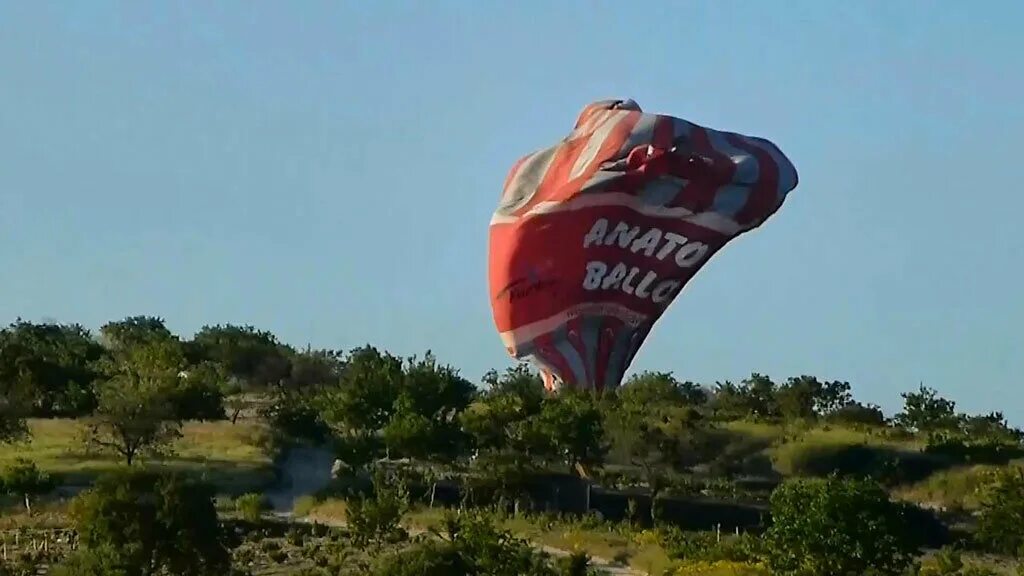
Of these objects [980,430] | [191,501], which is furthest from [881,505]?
[980,430]

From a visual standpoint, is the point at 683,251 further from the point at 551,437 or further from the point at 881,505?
the point at 881,505

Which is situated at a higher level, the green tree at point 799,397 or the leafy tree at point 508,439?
the green tree at point 799,397

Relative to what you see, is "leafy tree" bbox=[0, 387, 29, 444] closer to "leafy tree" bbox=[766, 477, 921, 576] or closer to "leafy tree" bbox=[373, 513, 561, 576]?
"leafy tree" bbox=[373, 513, 561, 576]

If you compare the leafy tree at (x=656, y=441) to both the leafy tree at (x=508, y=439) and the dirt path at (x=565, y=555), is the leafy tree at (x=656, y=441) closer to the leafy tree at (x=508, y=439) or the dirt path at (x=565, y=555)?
→ the leafy tree at (x=508, y=439)

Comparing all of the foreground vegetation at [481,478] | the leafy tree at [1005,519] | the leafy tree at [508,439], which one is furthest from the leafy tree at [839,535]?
the leafy tree at [508,439]

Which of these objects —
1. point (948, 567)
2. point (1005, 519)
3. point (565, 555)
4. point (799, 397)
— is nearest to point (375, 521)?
point (565, 555)
